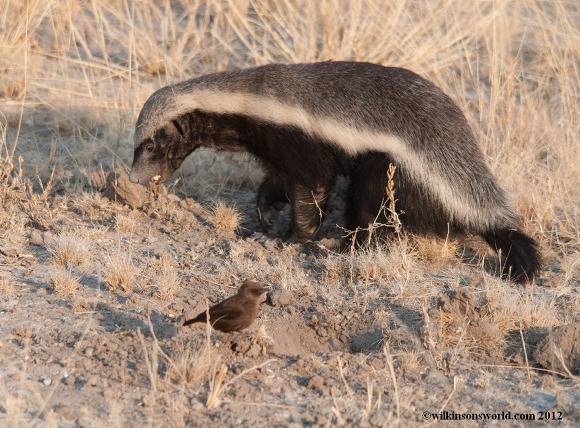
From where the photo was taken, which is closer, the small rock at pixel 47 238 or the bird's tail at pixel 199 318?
the bird's tail at pixel 199 318

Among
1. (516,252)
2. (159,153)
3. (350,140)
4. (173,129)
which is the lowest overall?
(516,252)

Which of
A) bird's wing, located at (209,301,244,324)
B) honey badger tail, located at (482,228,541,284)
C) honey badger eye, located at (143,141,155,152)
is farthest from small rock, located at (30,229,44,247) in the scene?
honey badger tail, located at (482,228,541,284)

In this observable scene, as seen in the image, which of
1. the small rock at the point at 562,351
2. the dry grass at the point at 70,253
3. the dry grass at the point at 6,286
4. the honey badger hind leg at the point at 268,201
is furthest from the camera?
the honey badger hind leg at the point at 268,201

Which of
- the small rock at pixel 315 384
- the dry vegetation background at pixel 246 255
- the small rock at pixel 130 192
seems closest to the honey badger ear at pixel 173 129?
the small rock at pixel 130 192

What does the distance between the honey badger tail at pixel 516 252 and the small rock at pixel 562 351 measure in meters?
1.02

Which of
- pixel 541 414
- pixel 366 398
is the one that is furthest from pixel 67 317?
pixel 541 414

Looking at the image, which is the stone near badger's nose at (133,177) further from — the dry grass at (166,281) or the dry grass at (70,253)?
the dry grass at (166,281)

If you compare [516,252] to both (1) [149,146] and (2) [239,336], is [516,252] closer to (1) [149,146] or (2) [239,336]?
(2) [239,336]

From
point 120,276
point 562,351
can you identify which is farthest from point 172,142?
point 562,351

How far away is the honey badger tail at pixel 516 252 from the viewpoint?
5.68 m

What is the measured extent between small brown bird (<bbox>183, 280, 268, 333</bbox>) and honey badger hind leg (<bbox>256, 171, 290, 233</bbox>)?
2335 mm

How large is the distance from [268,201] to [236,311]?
2.66m

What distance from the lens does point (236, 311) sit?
430cm

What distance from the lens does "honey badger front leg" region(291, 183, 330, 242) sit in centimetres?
627
